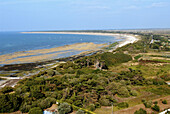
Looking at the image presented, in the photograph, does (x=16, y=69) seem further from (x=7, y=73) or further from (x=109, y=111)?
(x=109, y=111)

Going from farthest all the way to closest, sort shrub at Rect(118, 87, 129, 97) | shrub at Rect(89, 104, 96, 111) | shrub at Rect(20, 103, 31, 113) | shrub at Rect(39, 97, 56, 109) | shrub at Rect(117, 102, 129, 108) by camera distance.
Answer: shrub at Rect(118, 87, 129, 97)
shrub at Rect(117, 102, 129, 108)
shrub at Rect(39, 97, 56, 109)
shrub at Rect(20, 103, 31, 113)
shrub at Rect(89, 104, 96, 111)

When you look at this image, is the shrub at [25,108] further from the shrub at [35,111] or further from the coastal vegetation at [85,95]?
the shrub at [35,111]

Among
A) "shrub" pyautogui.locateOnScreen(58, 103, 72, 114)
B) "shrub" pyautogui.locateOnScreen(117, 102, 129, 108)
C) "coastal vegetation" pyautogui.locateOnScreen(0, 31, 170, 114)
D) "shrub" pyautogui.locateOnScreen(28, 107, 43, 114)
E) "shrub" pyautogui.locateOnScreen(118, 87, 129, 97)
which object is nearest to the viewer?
"shrub" pyautogui.locateOnScreen(28, 107, 43, 114)

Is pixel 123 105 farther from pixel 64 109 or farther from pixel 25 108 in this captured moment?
pixel 25 108

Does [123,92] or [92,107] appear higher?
[123,92]

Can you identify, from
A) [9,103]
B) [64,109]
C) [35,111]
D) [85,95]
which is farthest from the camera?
[85,95]

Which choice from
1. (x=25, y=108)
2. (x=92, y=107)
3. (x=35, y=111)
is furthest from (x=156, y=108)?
(x=25, y=108)

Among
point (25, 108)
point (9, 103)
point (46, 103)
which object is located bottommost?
point (25, 108)

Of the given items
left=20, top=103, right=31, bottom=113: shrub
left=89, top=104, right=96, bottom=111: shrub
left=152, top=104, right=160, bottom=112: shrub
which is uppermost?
left=152, top=104, right=160, bottom=112: shrub

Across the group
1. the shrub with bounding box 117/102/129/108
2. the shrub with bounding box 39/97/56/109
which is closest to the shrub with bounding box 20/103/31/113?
the shrub with bounding box 39/97/56/109

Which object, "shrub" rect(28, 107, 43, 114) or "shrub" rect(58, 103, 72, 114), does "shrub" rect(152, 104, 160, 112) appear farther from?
"shrub" rect(28, 107, 43, 114)

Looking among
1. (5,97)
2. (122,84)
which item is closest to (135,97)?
(122,84)
